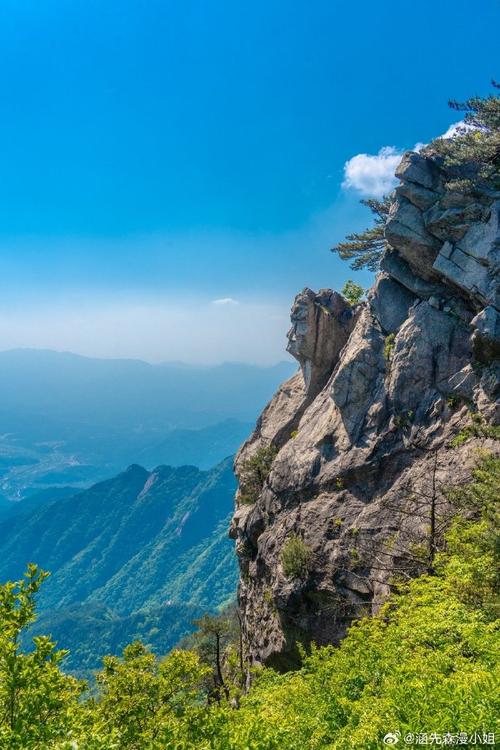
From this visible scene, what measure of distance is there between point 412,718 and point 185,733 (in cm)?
556

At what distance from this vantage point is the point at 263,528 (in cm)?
3941

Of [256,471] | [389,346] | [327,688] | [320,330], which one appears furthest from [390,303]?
[327,688]

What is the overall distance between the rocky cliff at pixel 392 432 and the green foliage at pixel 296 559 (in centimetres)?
14

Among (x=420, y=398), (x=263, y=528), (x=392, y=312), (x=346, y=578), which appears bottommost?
(x=346, y=578)

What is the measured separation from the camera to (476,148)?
A: 97.2ft

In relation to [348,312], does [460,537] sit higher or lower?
lower

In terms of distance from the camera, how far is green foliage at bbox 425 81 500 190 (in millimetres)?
29469

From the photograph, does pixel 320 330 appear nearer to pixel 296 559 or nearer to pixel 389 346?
pixel 389 346

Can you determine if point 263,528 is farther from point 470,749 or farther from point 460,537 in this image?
point 470,749

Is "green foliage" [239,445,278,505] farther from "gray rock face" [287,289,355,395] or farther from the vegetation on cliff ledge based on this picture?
the vegetation on cliff ledge

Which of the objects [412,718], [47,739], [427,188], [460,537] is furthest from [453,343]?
[47,739]

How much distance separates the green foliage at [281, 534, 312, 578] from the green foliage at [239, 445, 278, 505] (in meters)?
12.8

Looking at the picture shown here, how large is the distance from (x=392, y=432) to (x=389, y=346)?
6960 millimetres

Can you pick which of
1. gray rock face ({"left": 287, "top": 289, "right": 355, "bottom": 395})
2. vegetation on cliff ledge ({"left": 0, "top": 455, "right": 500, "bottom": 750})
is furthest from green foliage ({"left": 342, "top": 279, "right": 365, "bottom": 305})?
vegetation on cliff ledge ({"left": 0, "top": 455, "right": 500, "bottom": 750})
